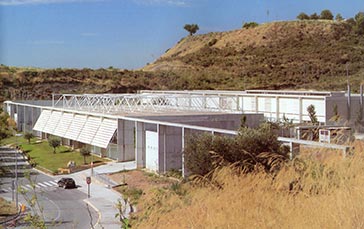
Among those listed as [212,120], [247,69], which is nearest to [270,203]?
[212,120]

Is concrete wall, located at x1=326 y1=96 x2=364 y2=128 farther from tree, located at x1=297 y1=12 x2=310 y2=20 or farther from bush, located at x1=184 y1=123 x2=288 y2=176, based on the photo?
tree, located at x1=297 y1=12 x2=310 y2=20

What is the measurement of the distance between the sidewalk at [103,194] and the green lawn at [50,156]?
7.60ft

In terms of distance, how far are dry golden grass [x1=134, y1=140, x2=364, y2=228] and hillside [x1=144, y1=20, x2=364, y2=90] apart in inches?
2006

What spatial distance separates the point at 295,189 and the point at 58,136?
36.3m

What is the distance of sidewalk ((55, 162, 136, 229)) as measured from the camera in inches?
700

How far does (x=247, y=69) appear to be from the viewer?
68188mm

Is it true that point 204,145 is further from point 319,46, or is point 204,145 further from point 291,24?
point 291,24

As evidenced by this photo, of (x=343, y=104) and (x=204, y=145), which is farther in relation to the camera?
(x=343, y=104)

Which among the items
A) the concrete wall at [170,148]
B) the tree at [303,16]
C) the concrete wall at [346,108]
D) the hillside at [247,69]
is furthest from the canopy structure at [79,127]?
the tree at [303,16]

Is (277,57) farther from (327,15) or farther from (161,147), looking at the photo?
(161,147)

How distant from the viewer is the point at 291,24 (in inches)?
3159

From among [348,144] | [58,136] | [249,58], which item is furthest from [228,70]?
[348,144]

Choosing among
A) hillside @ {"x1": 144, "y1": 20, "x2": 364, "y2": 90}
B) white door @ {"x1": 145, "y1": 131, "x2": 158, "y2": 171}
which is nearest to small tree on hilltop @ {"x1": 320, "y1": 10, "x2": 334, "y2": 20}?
hillside @ {"x1": 144, "y1": 20, "x2": 364, "y2": 90}

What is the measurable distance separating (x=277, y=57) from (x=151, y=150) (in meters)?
46.6
